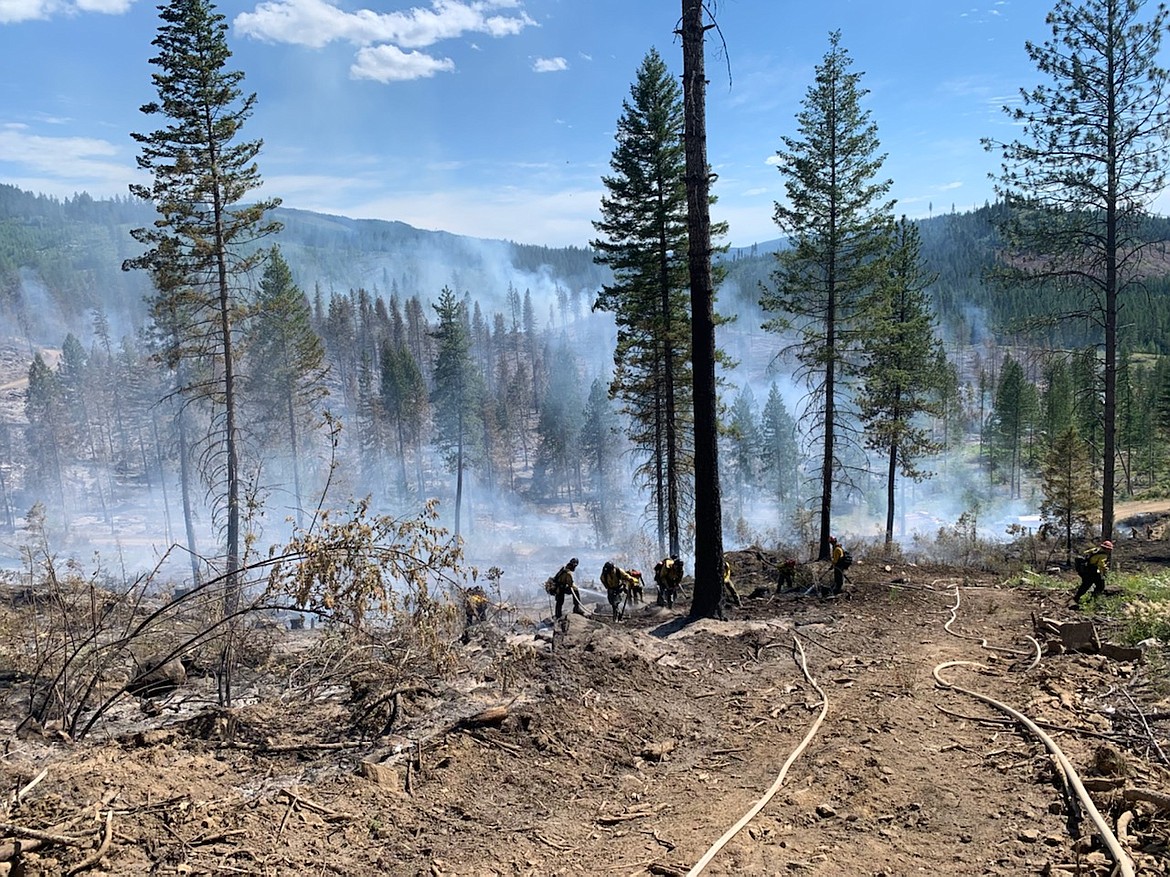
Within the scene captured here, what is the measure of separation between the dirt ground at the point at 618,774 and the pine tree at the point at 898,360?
1200cm

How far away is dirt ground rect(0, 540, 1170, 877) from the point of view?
3.67 meters

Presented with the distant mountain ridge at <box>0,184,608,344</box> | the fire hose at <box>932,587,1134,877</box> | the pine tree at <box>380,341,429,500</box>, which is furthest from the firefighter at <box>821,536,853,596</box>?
the pine tree at <box>380,341,429,500</box>

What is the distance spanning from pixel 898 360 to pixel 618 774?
20.4 meters

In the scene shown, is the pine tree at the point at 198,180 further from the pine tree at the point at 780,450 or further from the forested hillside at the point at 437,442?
the pine tree at the point at 780,450

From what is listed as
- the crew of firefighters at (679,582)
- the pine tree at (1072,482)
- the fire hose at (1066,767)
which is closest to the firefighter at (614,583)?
the crew of firefighters at (679,582)

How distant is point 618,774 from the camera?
5.05 meters

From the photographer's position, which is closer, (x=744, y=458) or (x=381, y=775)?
(x=381, y=775)

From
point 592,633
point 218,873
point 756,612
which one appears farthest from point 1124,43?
point 218,873

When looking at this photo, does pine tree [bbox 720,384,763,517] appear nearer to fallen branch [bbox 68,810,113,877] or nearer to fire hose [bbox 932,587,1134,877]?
fire hose [bbox 932,587,1134,877]

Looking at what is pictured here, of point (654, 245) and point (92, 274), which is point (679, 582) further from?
point (92, 274)

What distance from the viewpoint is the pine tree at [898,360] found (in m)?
17.7

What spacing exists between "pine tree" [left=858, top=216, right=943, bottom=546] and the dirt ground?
472 inches

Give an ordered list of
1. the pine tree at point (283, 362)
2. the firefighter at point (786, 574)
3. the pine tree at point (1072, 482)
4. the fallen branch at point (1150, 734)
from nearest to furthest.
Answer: the fallen branch at point (1150, 734) → the firefighter at point (786, 574) → the pine tree at point (1072, 482) → the pine tree at point (283, 362)

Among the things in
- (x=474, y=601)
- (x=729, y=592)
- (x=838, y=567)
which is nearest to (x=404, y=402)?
(x=729, y=592)
